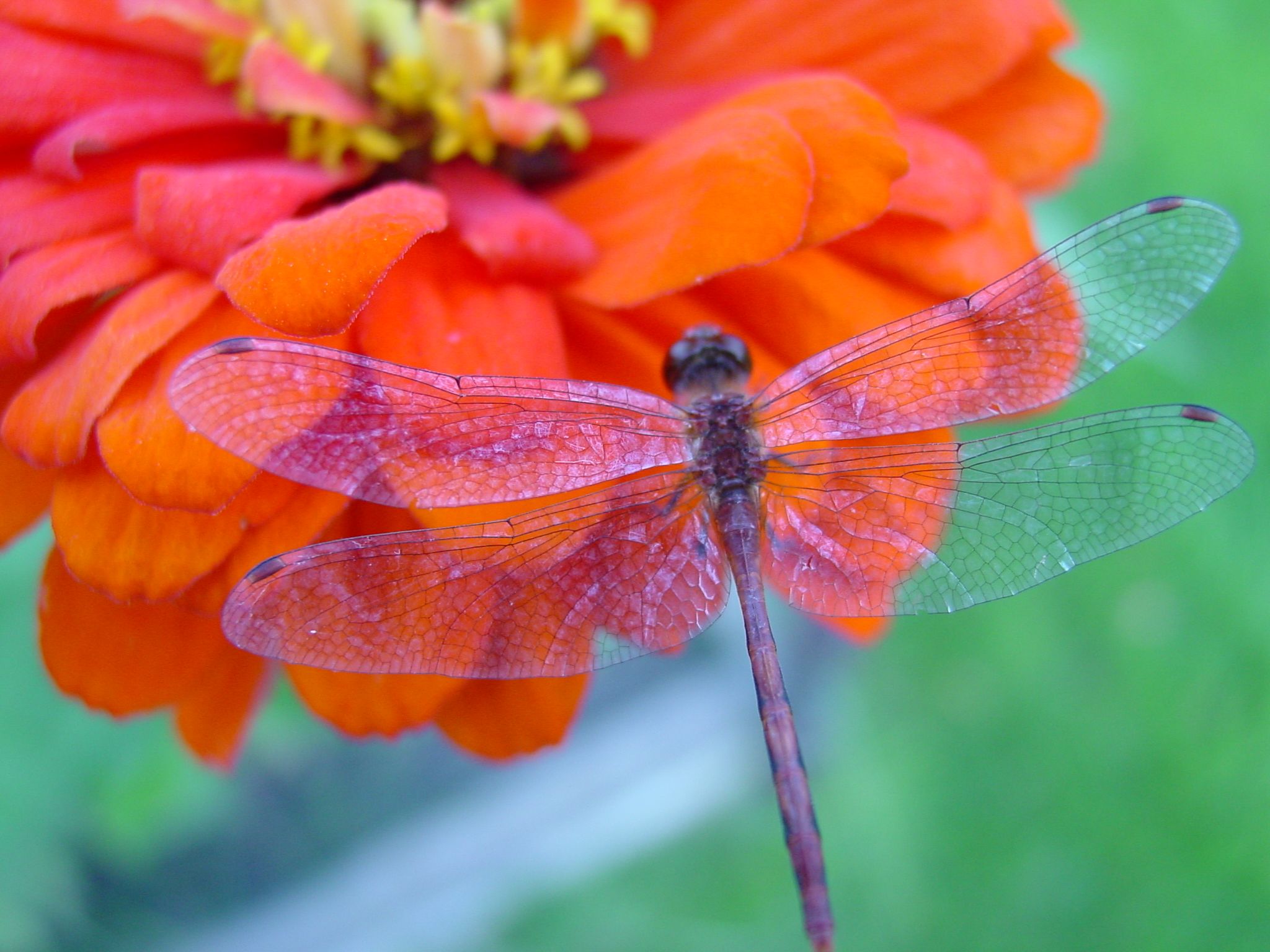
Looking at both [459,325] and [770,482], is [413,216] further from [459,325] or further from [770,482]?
[770,482]

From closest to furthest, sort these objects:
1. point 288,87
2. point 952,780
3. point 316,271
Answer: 1. point 316,271
2. point 288,87
3. point 952,780

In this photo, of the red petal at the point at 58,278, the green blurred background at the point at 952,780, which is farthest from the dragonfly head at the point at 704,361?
the green blurred background at the point at 952,780

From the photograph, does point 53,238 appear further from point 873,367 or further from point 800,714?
point 800,714

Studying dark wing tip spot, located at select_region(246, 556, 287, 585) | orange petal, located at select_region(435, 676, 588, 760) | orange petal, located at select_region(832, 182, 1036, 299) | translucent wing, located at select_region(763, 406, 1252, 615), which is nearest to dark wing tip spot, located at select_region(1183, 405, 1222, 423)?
translucent wing, located at select_region(763, 406, 1252, 615)

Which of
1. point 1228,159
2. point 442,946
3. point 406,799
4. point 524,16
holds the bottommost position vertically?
point 442,946

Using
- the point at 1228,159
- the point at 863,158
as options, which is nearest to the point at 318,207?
the point at 863,158

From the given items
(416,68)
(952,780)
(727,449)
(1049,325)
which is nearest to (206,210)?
(416,68)
